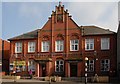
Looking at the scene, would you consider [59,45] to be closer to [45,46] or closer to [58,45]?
[58,45]

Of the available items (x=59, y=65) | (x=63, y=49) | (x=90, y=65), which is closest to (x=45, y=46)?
(x=63, y=49)

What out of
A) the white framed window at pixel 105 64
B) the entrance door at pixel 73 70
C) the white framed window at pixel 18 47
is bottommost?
the entrance door at pixel 73 70

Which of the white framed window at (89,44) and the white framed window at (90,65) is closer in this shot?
the white framed window at (90,65)

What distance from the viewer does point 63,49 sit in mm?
53312

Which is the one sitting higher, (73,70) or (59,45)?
(59,45)

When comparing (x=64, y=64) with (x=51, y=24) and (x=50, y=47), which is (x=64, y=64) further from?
(x=51, y=24)

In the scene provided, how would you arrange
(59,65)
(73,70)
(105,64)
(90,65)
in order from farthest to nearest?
(59,65), (73,70), (90,65), (105,64)

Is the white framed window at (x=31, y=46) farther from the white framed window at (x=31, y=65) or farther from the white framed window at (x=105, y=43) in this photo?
the white framed window at (x=105, y=43)

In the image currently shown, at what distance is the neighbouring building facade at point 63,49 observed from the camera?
5084 centimetres

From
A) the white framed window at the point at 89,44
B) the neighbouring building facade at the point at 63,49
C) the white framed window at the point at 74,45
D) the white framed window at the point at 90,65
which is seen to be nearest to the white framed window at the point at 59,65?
the neighbouring building facade at the point at 63,49

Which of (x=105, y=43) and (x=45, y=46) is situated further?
(x=45, y=46)

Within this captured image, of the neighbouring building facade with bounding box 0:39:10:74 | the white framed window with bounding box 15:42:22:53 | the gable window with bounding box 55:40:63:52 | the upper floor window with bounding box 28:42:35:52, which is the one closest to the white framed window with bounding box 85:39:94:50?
the gable window with bounding box 55:40:63:52

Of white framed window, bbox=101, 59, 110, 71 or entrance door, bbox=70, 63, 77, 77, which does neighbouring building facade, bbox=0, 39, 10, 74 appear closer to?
entrance door, bbox=70, 63, 77, 77

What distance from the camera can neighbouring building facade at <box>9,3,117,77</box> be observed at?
5084 centimetres
